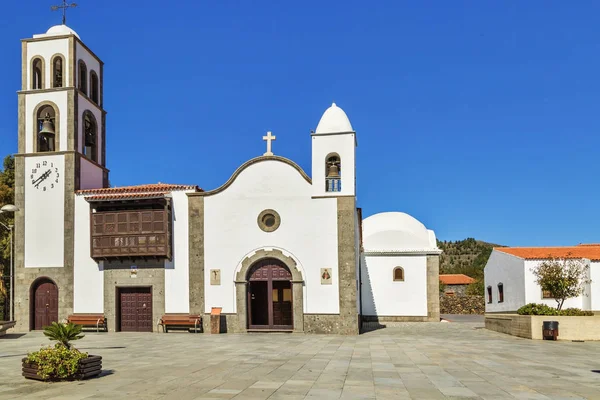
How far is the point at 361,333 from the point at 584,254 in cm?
1521

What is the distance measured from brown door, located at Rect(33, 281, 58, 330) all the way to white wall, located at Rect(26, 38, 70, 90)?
10.1 metres

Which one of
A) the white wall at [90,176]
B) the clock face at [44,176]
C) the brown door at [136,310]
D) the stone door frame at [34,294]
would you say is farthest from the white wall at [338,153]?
the stone door frame at [34,294]

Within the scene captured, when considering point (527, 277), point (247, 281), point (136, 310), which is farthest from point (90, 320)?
point (527, 277)

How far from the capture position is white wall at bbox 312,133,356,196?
1038 inches

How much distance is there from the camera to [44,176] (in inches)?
1118

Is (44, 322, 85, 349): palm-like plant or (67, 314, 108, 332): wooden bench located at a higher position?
(44, 322, 85, 349): palm-like plant

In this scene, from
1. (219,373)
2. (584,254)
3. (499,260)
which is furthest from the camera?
(499,260)

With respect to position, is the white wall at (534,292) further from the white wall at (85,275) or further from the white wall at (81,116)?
the white wall at (81,116)

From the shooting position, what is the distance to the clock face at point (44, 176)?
93.0 ft

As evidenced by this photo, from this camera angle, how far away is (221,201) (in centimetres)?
2725

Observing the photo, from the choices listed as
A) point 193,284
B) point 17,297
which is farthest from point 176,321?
point 17,297

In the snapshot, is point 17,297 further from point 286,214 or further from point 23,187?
point 286,214

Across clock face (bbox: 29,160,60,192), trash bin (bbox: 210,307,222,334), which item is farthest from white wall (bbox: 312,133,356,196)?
clock face (bbox: 29,160,60,192)

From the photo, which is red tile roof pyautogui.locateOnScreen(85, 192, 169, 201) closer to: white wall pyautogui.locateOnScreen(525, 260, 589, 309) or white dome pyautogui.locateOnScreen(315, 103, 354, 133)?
white dome pyautogui.locateOnScreen(315, 103, 354, 133)
